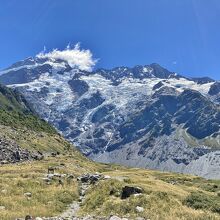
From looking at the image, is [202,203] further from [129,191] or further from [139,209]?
[139,209]

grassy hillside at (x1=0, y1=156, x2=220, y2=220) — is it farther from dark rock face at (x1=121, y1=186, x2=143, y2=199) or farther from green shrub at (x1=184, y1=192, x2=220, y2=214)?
dark rock face at (x1=121, y1=186, x2=143, y2=199)

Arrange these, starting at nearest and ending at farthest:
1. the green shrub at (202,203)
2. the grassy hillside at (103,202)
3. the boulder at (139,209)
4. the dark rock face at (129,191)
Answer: the grassy hillside at (103,202) < the boulder at (139,209) < the green shrub at (202,203) < the dark rock face at (129,191)

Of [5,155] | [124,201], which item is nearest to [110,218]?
[124,201]

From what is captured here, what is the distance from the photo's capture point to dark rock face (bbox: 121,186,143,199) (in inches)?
1901

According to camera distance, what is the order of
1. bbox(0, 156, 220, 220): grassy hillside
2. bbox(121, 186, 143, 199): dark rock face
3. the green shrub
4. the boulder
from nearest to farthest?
bbox(0, 156, 220, 220): grassy hillside → the boulder → the green shrub → bbox(121, 186, 143, 199): dark rock face

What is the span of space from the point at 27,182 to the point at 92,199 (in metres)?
10.2

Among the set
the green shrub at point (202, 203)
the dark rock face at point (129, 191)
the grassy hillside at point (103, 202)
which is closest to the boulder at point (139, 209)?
the grassy hillside at point (103, 202)

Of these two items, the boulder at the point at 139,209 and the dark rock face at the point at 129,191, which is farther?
the dark rock face at the point at 129,191

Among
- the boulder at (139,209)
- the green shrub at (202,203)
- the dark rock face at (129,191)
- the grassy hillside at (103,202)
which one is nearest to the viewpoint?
the grassy hillside at (103,202)

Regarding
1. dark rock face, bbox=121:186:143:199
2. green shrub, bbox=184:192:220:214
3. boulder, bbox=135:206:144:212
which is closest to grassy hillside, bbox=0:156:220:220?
green shrub, bbox=184:192:220:214

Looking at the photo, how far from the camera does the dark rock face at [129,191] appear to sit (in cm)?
4828

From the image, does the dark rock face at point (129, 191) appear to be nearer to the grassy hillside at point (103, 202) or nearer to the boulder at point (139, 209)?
the grassy hillside at point (103, 202)

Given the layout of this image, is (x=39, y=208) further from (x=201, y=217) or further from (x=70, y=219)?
(x=201, y=217)

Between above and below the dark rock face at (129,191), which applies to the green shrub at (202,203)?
below
